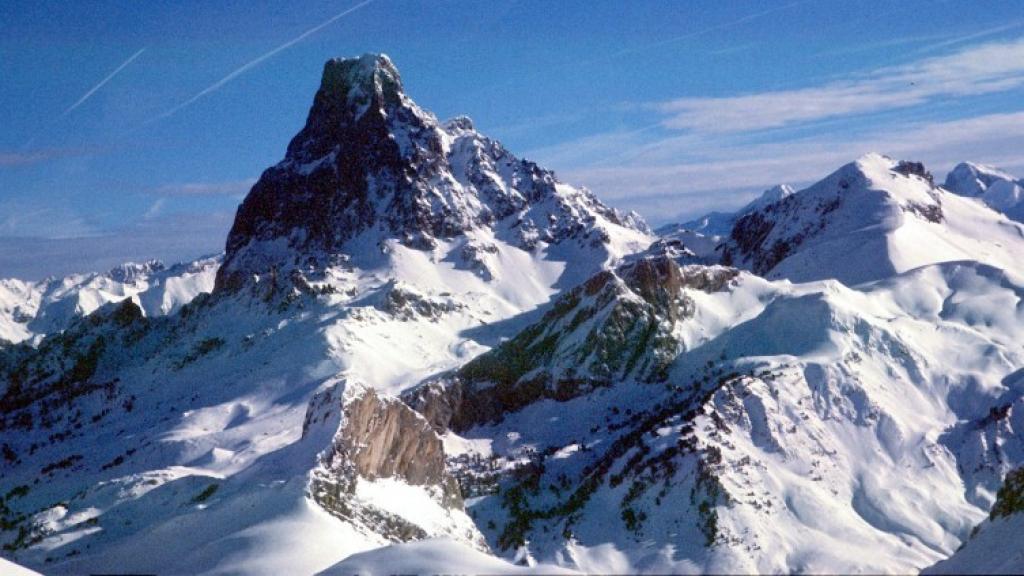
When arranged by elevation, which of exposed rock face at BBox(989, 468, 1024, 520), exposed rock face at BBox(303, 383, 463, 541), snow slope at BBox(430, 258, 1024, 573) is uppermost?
exposed rock face at BBox(303, 383, 463, 541)

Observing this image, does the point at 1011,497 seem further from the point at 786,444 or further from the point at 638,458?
the point at 638,458

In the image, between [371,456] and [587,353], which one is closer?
[371,456]

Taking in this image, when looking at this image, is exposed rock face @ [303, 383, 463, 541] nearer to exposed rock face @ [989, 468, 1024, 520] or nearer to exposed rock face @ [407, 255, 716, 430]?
exposed rock face @ [989, 468, 1024, 520]

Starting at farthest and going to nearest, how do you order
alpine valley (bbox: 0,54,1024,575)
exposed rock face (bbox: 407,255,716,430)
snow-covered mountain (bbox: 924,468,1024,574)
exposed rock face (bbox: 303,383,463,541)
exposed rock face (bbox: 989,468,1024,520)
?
exposed rock face (bbox: 407,255,716,430), exposed rock face (bbox: 303,383,463,541), alpine valley (bbox: 0,54,1024,575), exposed rock face (bbox: 989,468,1024,520), snow-covered mountain (bbox: 924,468,1024,574)

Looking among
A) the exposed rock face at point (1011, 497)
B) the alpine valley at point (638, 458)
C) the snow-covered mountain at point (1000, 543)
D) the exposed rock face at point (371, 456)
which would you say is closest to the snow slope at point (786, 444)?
the alpine valley at point (638, 458)

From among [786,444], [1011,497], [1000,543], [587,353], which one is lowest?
[786,444]

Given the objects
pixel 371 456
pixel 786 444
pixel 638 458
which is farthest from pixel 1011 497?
pixel 638 458

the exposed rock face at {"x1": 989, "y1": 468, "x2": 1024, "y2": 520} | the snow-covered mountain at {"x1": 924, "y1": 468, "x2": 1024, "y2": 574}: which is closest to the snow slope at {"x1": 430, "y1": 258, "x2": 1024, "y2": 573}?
the exposed rock face at {"x1": 989, "y1": 468, "x2": 1024, "y2": 520}

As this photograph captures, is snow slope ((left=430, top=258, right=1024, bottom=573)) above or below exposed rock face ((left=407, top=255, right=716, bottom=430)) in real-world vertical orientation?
below
